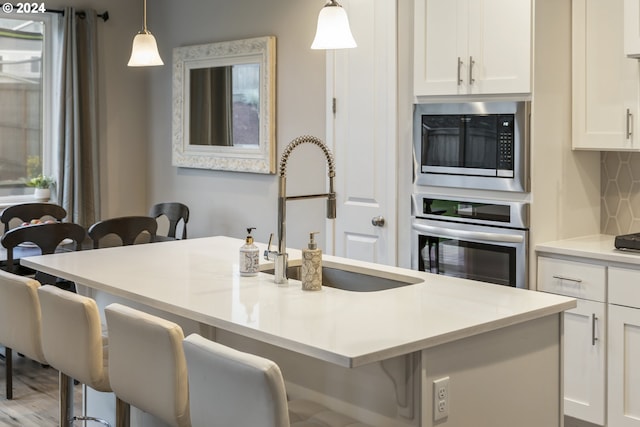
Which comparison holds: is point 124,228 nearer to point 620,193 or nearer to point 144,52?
point 144,52

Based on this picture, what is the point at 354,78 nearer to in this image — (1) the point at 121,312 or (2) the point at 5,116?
(1) the point at 121,312

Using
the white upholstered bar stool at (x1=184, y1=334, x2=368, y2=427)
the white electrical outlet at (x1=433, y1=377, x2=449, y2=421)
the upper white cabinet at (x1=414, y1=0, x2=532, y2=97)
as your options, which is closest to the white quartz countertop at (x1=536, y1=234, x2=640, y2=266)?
the upper white cabinet at (x1=414, y1=0, x2=532, y2=97)

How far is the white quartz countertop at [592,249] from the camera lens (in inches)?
137

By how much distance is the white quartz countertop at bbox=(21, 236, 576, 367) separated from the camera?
209 centimetres

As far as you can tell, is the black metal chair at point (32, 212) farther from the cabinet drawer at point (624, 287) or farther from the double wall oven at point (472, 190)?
the cabinet drawer at point (624, 287)

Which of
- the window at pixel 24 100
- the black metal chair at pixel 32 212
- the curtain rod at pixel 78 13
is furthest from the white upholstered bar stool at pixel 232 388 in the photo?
the curtain rod at pixel 78 13

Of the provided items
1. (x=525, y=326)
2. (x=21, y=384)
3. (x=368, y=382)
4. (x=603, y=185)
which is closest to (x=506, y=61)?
(x=603, y=185)

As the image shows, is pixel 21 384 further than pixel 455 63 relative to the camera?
Yes

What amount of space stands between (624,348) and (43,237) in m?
3.21

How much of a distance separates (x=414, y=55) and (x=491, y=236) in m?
1.08

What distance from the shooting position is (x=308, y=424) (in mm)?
2281

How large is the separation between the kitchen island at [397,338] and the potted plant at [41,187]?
3.63 meters

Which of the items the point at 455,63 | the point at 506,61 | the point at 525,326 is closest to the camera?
the point at 525,326

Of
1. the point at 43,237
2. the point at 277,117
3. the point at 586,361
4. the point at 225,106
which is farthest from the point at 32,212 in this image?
the point at 586,361
